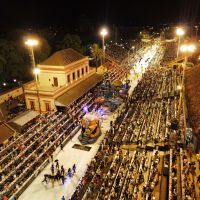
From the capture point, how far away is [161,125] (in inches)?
1140

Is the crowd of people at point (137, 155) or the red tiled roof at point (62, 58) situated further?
the red tiled roof at point (62, 58)

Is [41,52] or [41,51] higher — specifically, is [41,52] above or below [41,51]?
below

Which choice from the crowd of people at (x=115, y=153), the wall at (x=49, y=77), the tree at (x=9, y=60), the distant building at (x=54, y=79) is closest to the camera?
the crowd of people at (x=115, y=153)

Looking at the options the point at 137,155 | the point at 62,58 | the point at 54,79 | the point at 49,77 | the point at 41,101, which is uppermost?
the point at 62,58

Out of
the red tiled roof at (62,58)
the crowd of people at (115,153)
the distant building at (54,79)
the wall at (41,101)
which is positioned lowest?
the crowd of people at (115,153)

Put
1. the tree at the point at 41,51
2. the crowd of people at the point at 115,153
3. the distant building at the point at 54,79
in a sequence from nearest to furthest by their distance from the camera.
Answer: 1. the crowd of people at the point at 115,153
2. the distant building at the point at 54,79
3. the tree at the point at 41,51

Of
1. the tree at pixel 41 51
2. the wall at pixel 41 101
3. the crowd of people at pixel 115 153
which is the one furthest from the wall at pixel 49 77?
the tree at pixel 41 51

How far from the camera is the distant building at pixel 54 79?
33.9 m

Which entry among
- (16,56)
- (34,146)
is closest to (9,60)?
(16,56)

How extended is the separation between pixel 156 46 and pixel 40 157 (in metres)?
80.2

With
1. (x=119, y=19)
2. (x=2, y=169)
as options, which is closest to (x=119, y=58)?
(x=119, y=19)

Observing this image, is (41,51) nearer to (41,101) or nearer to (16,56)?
(16,56)

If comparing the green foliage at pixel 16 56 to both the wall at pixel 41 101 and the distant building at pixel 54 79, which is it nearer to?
the distant building at pixel 54 79

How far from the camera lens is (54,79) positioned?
1492 inches
